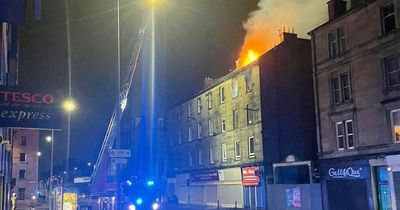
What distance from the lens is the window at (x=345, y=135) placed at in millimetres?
29373

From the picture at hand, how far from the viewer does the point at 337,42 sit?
3084 centimetres

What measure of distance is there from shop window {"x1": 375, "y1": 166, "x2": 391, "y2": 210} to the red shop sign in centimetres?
1382

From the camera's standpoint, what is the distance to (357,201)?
93.6ft

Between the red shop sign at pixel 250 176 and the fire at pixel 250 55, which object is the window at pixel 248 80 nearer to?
the red shop sign at pixel 250 176

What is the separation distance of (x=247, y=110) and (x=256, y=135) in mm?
2658

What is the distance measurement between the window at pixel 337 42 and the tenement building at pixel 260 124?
969cm

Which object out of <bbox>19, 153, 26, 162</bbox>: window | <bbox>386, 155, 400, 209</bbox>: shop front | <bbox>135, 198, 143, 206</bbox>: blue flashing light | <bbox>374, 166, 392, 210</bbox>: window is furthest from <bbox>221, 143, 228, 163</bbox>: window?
<bbox>19, 153, 26, 162</bbox>: window

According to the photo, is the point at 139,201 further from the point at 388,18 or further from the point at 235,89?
the point at 235,89

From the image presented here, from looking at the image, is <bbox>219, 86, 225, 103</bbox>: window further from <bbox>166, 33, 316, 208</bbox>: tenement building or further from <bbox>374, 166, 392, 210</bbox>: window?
<bbox>374, 166, 392, 210</bbox>: window

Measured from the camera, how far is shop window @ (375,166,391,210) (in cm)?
2662

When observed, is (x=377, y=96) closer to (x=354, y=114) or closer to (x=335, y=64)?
(x=354, y=114)

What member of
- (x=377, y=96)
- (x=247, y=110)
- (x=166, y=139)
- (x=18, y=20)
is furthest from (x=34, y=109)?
(x=166, y=139)

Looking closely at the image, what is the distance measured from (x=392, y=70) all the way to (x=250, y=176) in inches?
698

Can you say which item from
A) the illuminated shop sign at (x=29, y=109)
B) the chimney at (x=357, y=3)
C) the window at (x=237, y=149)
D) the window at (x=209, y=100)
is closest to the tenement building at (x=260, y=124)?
the window at (x=237, y=149)
